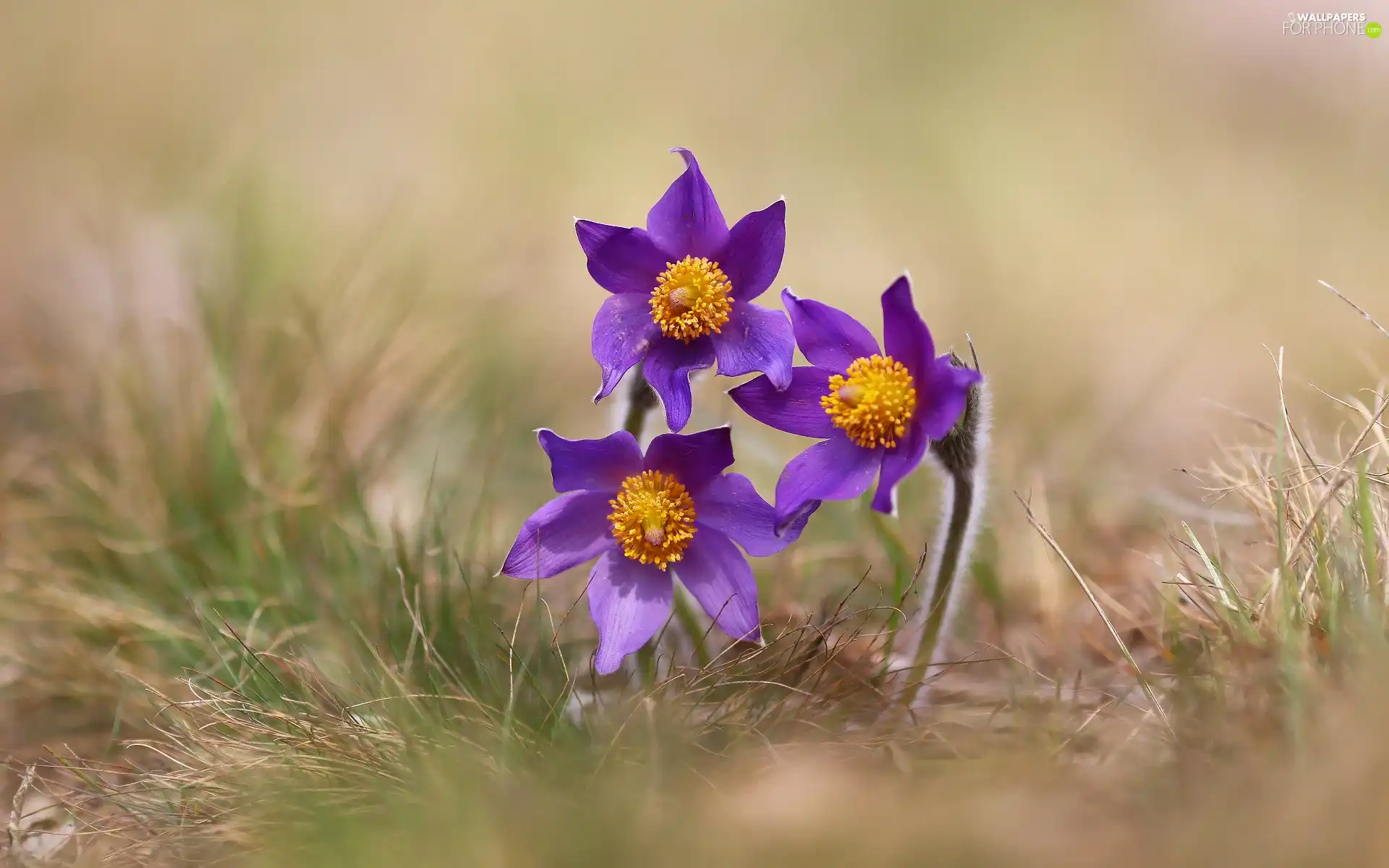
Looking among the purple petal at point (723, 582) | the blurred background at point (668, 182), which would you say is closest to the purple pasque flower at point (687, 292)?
the purple petal at point (723, 582)

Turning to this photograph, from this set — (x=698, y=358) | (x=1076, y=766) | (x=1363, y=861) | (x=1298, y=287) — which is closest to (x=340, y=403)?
(x=698, y=358)

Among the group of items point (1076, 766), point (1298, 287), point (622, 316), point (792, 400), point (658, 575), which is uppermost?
point (1298, 287)

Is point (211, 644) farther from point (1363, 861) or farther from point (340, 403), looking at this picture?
point (1363, 861)

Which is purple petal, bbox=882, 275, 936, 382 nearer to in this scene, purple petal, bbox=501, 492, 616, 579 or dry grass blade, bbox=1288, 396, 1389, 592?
purple petal, bbox=501, 492, 616, 579

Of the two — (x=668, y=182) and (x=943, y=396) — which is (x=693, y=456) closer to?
(x=943, y=396)

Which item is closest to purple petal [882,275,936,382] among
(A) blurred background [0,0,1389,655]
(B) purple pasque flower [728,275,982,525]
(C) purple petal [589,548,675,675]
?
(B) purple pasque flower [728,275,982,525]

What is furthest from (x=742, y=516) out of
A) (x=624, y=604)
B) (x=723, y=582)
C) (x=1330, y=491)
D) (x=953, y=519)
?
(x=1330, y=491)
